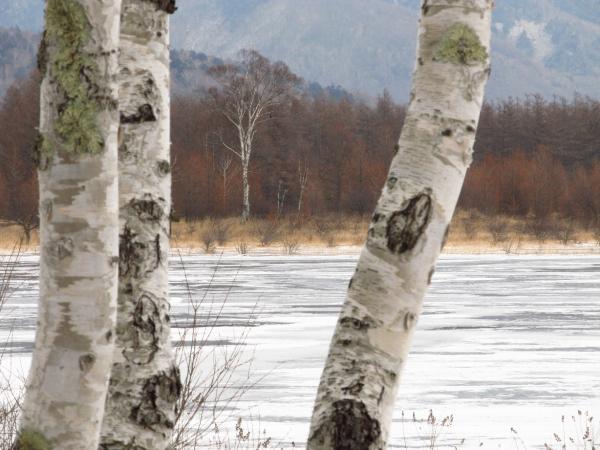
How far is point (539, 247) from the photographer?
32.5m

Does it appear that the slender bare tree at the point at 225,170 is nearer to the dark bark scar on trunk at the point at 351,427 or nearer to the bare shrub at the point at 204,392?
the bare shrub at the point at 204,392

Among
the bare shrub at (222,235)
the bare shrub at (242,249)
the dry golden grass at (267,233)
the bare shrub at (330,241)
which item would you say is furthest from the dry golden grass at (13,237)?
the bare shrub at (330,241)

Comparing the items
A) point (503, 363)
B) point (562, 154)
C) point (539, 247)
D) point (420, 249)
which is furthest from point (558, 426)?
point (562, 154)

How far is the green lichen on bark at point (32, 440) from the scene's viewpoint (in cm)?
186

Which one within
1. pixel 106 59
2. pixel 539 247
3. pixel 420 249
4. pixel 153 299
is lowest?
pixel 539 247

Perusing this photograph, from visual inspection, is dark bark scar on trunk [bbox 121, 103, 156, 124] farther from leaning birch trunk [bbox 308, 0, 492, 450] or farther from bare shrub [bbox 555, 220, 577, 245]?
bare shrub [bbox 555, 220, 577, 245]

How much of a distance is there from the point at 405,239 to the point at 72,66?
82 centimetres

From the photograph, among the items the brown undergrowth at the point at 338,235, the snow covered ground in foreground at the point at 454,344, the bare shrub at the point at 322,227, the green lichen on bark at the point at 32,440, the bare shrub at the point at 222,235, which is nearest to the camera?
the green lichen on bark at the point at 32,440

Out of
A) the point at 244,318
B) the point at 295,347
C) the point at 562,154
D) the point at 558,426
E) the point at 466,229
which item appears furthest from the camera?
the point at 562,154

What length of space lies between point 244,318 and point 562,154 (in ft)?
153

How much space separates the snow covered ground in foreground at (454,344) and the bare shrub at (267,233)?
409 inches

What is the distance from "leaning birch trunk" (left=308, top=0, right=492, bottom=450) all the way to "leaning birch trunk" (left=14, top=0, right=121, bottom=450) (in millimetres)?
577

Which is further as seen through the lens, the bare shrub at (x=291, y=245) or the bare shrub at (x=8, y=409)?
the bare shrub at (x=291, y=245)

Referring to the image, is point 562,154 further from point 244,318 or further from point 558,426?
point 558,426
